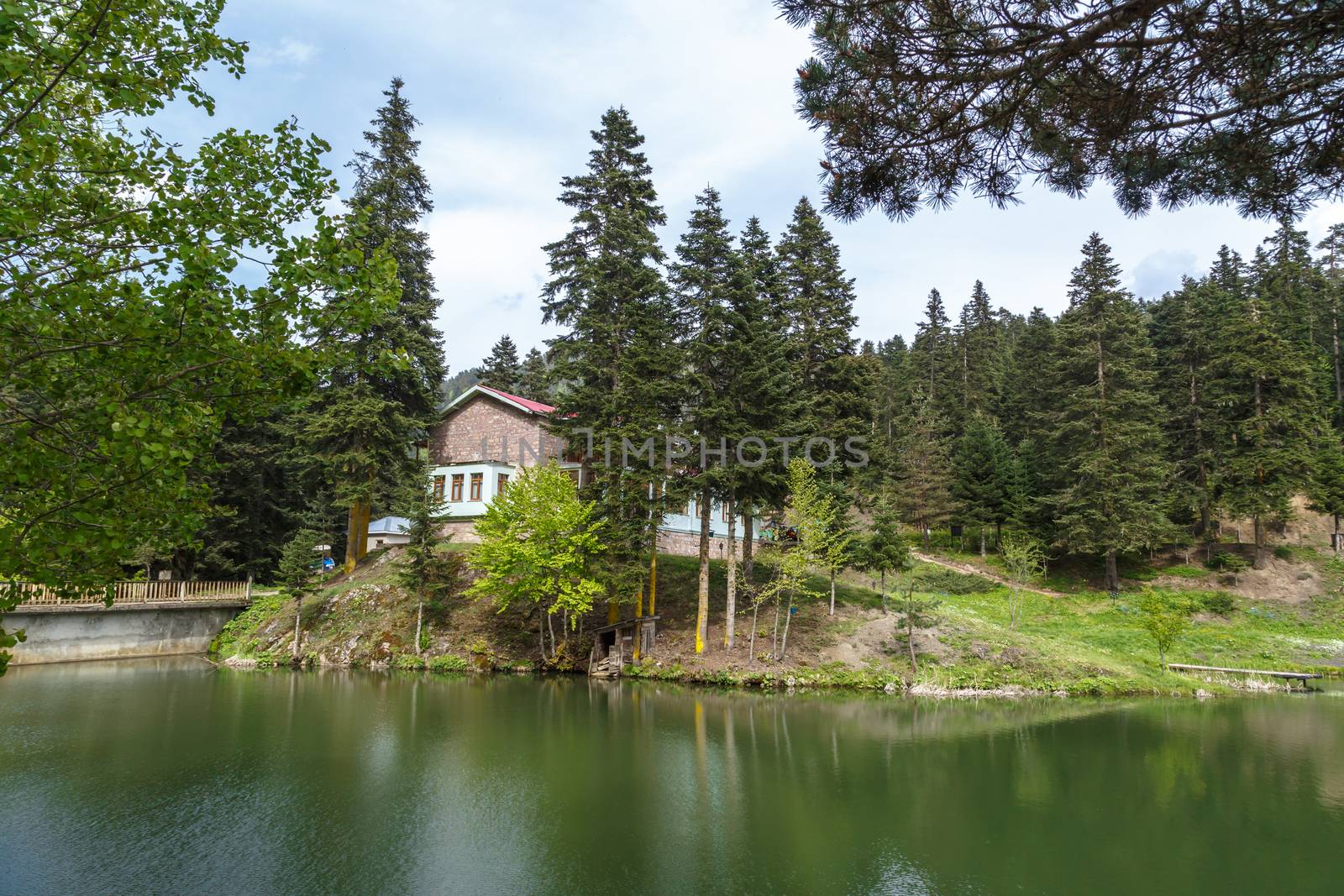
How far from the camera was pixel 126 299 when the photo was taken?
568 cm

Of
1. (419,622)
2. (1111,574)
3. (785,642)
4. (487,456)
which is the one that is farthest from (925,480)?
(419,622)

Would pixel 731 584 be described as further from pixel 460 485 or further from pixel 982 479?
pixel 982 479

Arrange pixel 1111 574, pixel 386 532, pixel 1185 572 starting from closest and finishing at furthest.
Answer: pixel 386 532 → pixel 1111 574 → pixel 1185 572

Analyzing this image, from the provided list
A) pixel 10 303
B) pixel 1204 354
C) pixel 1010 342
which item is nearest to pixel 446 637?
pixel 10 303

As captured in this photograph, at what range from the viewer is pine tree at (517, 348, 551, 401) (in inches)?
1775

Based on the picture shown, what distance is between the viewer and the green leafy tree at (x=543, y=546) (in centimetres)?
2489

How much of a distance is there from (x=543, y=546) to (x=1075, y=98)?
69.9 ft

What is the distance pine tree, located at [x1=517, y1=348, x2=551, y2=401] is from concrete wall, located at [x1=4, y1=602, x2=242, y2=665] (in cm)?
2000

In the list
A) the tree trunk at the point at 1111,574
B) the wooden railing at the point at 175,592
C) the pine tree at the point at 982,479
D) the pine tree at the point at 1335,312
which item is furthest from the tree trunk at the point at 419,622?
the pine tree at the point at 1335,312

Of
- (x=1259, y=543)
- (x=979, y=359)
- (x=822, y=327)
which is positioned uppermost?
(x=979, y=359)

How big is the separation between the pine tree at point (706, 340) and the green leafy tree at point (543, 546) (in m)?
3.85

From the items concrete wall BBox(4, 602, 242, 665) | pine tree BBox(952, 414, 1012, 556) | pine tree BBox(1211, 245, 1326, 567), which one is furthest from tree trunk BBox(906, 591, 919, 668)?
concrete wall BBox(4, 602, 242, 665)

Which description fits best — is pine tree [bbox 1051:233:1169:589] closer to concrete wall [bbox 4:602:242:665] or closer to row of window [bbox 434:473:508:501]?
row of window [bbox 434:473:508:501]

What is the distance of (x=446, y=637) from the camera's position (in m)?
28.1
